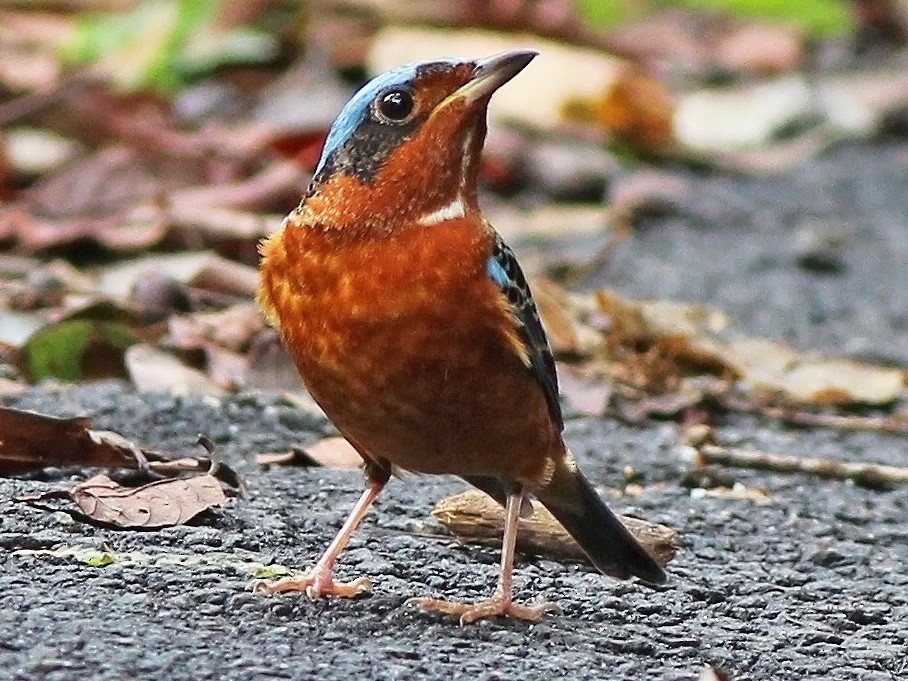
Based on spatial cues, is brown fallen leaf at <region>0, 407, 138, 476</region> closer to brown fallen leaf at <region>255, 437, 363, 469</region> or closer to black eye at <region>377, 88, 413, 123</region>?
brown fallen leaf at <region>255, 437, 363, 469</region>

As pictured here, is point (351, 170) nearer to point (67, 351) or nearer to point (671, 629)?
point (671, 629)

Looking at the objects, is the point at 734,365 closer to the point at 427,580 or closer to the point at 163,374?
the point at 163,374

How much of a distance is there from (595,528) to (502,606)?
1.62 ft

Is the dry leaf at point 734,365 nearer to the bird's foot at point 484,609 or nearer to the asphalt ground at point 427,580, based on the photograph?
the asphalt ground at point 427,580

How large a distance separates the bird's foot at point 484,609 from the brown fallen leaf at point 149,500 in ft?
2.00

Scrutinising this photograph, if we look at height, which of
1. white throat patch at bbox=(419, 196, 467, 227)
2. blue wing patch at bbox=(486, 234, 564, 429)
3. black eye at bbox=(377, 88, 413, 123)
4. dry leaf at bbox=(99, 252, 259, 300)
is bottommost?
dry leaf at bbox=(99, 252, 259, 300)

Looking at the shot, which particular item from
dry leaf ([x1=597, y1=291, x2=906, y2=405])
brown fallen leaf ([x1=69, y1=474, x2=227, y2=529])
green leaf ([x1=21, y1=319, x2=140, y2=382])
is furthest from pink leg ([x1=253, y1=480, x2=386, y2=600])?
dry leaf ([x1=597, y1=291, x2=906, y2=405])

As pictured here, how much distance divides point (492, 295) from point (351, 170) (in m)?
0.42

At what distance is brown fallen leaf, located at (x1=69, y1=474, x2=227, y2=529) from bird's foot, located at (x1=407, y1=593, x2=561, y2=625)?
23.9 inches

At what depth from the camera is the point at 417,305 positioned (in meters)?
3.68

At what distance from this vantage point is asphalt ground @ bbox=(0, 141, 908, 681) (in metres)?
3.24

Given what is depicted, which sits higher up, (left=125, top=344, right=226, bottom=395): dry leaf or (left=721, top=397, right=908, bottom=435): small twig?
(left=125, top=344, right=226, bottom=395): dry leaf

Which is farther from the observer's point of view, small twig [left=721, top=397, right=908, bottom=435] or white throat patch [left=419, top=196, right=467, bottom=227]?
small twig [left=721, top=397, right=908, bottom=435]

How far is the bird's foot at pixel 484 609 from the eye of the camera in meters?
3.67
